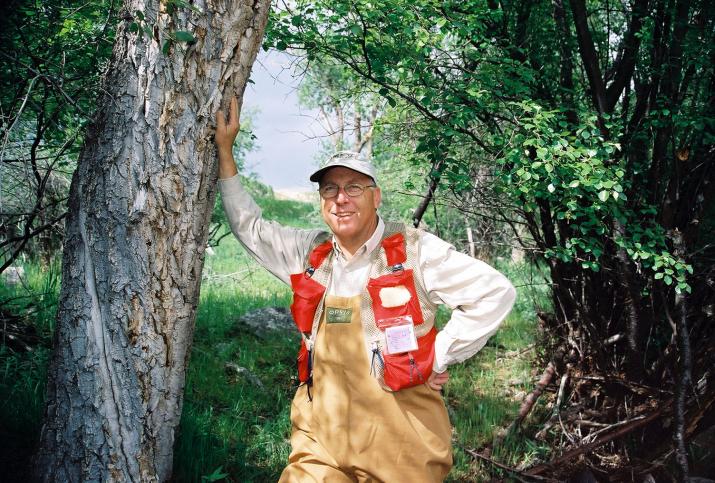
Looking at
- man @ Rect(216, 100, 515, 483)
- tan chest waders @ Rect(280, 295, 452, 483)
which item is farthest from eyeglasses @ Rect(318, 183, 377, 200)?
tan chest waders @ Rect(280, 295, 452, 483)

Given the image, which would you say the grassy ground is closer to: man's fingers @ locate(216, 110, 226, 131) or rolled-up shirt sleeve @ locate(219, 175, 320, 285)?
rolled-up shirt sleeve @ locate(219, 175, 320, 285)

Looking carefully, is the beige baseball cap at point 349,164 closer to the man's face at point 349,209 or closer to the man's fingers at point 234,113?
the man's face at point 349,209

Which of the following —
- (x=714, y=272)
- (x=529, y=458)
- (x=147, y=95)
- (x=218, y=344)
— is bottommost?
(x=529, y=458)

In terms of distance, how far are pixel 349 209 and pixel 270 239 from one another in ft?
1.60

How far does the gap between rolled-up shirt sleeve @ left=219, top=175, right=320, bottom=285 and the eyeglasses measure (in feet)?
0.93

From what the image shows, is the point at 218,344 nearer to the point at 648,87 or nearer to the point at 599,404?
the point at 599,404

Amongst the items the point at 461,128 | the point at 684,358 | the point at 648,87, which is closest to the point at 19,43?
the point at 461,128

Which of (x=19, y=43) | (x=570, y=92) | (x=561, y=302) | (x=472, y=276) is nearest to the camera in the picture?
(x=472, y=276)

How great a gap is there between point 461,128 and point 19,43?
10.4 ft

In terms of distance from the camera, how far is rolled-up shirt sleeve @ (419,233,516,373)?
300 centimetres

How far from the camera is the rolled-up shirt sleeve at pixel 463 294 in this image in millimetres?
2996

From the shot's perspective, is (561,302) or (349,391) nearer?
(349,391)

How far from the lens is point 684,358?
14.8 ft

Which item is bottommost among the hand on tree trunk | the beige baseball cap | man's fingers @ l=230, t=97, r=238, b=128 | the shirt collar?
the shirt collar
